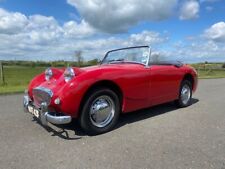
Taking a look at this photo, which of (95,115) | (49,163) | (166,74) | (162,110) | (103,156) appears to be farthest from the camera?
(162,110)

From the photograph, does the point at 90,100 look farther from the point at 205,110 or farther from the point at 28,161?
the point at 205,110

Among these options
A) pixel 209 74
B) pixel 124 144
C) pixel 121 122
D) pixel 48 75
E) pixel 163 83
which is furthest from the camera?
pixel 209 74

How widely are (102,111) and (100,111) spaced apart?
0.17 feet

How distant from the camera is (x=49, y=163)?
3.51 meters

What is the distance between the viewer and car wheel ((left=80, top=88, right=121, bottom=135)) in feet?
15.1

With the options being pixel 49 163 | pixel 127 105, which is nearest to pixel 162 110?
pixel 127 105

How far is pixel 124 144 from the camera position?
4.23 metres

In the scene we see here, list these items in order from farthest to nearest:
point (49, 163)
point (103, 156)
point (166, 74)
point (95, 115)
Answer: point (166, 74) < point (95, 115) < point (103, 156) < point (49, 163)

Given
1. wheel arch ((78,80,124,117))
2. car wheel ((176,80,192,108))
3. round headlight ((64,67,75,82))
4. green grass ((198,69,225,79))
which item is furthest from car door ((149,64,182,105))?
green grass ((198,69,225,79))

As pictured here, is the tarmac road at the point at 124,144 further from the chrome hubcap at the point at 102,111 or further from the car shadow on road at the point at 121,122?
the chrome hubcap at the point at 102,111

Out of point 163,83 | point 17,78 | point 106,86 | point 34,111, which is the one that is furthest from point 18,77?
point 106,86

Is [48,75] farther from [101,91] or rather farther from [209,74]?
[209,74]

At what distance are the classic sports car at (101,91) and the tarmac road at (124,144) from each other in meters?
0.34

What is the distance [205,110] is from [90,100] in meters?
3.52
